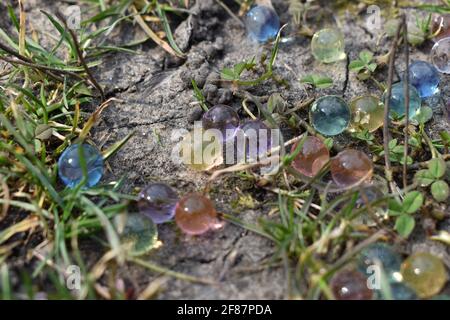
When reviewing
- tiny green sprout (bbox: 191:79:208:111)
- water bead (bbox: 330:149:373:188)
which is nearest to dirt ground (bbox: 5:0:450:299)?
tiny green sprout (bbox: 191:79:208:111)

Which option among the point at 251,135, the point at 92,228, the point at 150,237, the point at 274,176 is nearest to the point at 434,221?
the point at 274,176

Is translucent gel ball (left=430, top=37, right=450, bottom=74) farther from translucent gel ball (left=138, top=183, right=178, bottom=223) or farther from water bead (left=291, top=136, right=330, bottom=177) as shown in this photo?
translucent gel ball (left=138, top=183, right=178, bottom=223)

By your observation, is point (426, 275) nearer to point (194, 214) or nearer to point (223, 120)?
point (194, 214)

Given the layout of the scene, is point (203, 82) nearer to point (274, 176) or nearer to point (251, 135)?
point (251, 135)

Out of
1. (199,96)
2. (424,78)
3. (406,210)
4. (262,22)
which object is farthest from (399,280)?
(262,22)

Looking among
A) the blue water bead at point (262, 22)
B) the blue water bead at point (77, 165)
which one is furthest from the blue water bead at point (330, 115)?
the blue water bead at point (77, 165)

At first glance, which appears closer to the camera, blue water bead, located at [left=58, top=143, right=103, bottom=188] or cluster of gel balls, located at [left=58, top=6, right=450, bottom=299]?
cluster of gel balls, located at [left=58, top=6, right=450, bottom=299]
